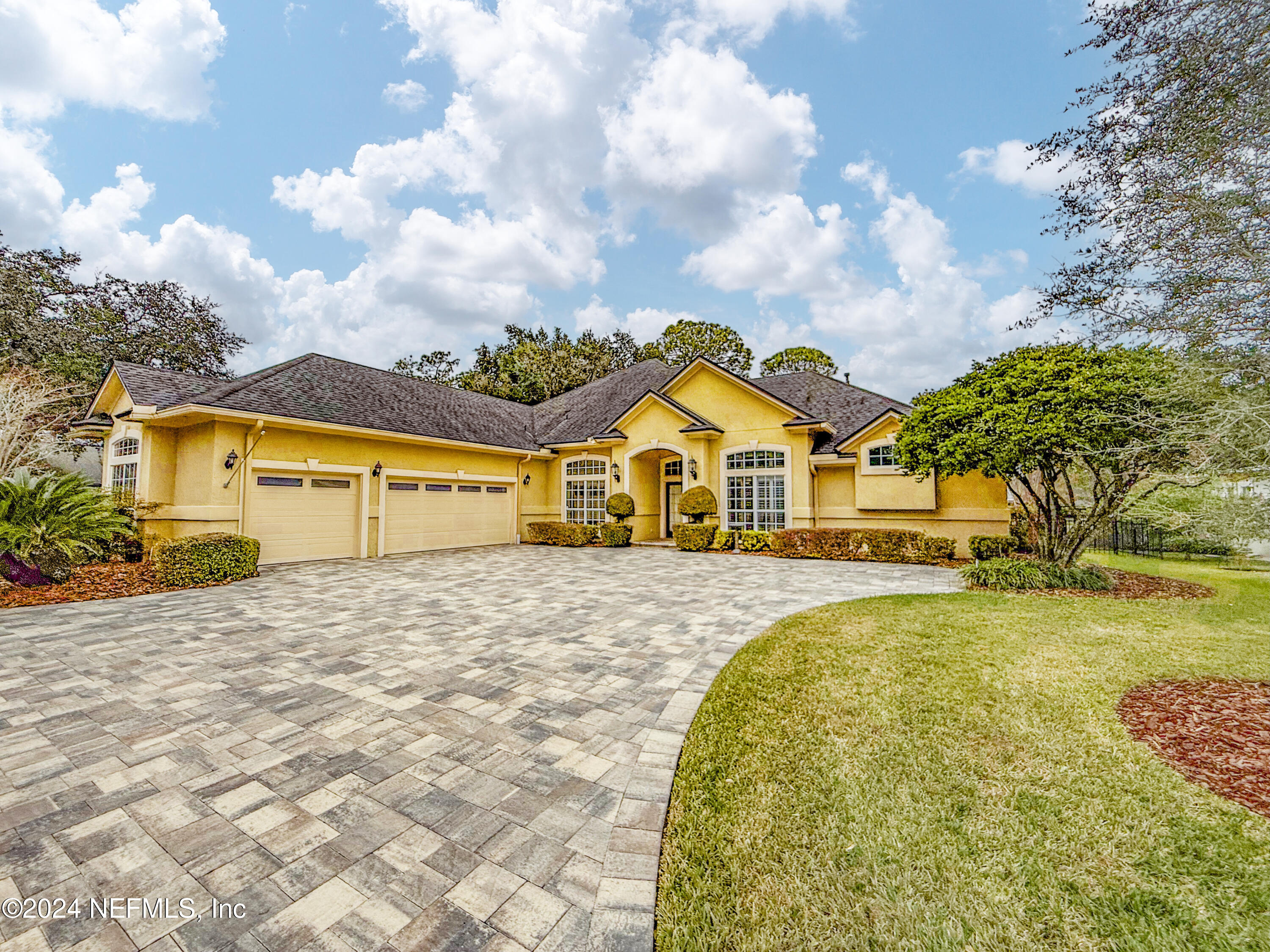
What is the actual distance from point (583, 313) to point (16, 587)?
1132 inches

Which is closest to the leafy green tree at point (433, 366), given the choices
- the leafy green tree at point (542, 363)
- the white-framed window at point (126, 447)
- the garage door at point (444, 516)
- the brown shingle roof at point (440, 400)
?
the leafy green tree at point (542, 363)

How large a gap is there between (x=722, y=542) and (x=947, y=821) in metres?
12.0

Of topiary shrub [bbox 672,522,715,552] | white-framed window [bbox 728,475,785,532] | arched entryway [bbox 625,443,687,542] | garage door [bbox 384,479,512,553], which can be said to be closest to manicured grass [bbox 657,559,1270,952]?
topiary shrub [bbox 672,522,715,552]

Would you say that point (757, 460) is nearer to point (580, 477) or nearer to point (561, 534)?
point (580, 477)

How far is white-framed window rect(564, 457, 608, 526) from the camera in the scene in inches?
678

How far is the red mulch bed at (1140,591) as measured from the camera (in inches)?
324

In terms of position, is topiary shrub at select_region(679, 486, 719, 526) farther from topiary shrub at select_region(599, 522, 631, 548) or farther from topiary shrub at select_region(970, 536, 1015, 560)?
topiary shrub at select_region(970, 536, 1015, 560)

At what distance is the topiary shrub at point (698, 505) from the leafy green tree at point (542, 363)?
16104 millimetres

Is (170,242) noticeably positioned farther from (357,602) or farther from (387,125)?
(357,602)

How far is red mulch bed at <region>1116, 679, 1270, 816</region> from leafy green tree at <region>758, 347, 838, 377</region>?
30.0 meters

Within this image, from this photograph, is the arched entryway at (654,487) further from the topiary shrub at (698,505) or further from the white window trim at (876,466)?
the white window trim at (876,466)

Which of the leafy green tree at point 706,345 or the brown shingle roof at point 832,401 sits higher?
the leafy green tree at point 706,345

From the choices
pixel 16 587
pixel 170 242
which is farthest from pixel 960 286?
pixel 170 242

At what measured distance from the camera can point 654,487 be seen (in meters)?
17.8
